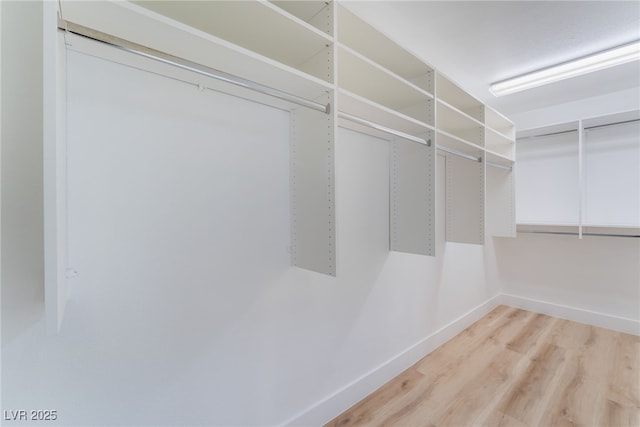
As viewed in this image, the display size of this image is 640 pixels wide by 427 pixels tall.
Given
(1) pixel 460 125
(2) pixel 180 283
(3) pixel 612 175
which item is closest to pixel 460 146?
(1) pixel 460 125

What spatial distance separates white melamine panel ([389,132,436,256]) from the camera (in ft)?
Answer: 5.78

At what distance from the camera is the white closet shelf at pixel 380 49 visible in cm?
131

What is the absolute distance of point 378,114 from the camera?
1513 millimetres

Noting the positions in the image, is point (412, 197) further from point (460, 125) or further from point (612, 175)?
point (612, 175)

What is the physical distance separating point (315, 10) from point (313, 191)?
0.83 m

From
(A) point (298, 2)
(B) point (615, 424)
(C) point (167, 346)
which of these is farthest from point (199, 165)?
(B) point (615, 424)

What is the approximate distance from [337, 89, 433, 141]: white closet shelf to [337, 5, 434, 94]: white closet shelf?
27 cm

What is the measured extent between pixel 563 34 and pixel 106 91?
2693mm

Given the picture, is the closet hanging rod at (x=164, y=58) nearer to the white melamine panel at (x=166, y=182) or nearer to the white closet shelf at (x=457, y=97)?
the white melamine panel at (x=166, y=182)

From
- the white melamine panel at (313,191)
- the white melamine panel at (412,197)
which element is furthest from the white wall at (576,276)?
the white melamine panel at (313,191)

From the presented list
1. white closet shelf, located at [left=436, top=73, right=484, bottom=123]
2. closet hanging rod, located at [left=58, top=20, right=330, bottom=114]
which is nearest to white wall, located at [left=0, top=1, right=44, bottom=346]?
A: closet hanging rod, located at [left=58, top=20, right=330, bottom=114]

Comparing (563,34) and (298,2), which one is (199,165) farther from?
(563,34)

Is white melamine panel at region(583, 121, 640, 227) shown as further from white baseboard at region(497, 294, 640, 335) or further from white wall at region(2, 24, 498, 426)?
white wall at region(2, 24, 498, 426)

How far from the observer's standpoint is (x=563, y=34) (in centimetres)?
179
